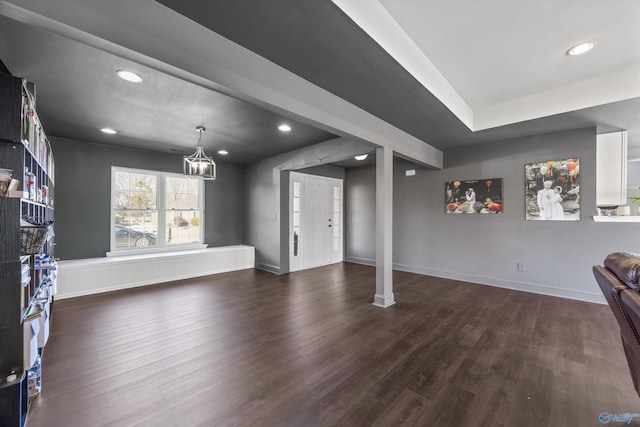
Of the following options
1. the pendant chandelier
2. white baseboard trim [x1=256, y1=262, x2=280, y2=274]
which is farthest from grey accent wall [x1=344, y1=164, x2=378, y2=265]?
the pendant chandelier

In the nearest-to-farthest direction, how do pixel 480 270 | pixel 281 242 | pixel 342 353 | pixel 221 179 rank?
pixel 342 353 < pixel 480 270 < pixel 281 242 < pixel 221 179

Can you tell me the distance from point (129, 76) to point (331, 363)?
3.08m

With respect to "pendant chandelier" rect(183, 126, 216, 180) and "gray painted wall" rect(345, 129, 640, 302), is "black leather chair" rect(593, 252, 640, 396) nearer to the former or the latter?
"gray painted wall" rect(345, 129, 640, 302)

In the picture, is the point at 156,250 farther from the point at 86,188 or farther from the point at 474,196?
the point at 474,196

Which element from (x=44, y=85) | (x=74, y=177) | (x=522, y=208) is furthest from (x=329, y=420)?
(x=74, y=177)

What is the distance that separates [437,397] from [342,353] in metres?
0.82

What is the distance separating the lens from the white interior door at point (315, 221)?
5754mm

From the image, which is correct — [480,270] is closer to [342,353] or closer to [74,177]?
[342,353]

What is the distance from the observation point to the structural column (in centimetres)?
349

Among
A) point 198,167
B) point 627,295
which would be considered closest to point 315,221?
point 198,167

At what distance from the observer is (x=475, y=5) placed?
1880 millimetres

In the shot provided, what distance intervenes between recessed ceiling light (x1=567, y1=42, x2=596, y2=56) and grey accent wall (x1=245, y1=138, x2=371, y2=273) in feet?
9.48

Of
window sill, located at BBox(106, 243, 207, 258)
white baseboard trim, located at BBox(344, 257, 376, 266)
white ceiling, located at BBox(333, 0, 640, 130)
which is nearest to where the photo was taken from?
white ceiling, located at BBox(333, 0, 640, 130)

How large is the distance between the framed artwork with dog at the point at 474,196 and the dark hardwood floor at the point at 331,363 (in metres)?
1.56
